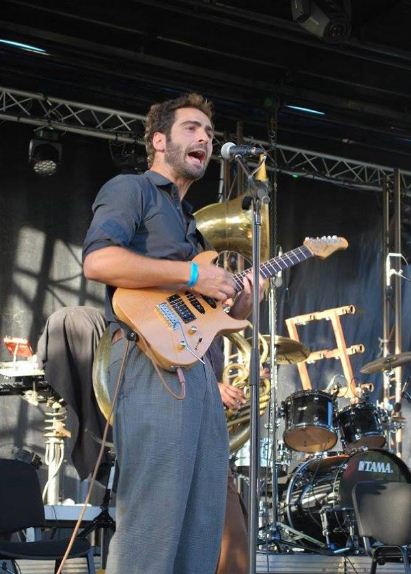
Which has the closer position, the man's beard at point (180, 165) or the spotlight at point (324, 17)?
the man's beard at point (180, 165)

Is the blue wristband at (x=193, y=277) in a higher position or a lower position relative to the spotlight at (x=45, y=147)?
lower

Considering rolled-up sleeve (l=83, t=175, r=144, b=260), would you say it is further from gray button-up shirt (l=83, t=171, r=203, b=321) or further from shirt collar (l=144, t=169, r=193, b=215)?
shirt collar (l=144, t=169, r=193, b=215)

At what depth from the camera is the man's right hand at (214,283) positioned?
2965 millimetres

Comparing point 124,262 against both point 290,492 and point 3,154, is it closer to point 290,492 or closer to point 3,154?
point 290,492

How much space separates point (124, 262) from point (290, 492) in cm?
432

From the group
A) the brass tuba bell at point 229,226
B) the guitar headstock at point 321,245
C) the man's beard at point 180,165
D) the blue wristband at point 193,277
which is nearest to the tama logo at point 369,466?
the brass tuba bell at point 229,226

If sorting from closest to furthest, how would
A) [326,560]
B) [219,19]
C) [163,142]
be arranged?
[163,142] < [326,560] < [219,19]

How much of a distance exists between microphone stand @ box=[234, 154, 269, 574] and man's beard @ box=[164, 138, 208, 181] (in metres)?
0.19

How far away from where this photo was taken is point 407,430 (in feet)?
31.2

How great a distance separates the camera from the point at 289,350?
6992 mm

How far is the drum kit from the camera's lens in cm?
632

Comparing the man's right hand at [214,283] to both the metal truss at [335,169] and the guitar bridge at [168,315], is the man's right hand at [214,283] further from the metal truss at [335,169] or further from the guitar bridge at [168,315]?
the metal truss at [335,169]

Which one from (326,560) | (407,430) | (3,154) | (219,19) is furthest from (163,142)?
(407,430)

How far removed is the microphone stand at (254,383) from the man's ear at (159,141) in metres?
0.28
